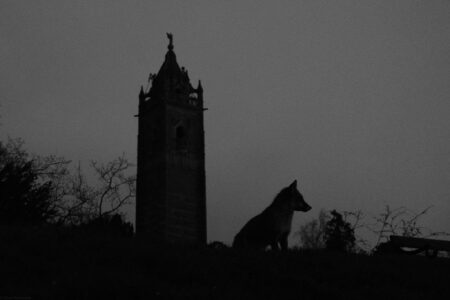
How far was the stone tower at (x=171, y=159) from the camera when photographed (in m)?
52.9

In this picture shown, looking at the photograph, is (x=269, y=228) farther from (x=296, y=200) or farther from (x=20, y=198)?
(x=20, y=198)

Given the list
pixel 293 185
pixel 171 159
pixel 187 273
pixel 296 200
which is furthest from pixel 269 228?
pixel 171 159

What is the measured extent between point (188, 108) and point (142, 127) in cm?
496

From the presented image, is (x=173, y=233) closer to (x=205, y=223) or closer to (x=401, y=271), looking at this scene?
(x=205, y=223)

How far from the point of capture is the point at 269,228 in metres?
14.5

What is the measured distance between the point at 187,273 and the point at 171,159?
45.0m

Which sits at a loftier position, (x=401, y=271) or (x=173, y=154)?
(x=173, y=154)

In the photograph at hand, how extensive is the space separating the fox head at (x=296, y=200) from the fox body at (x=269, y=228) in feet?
1.04

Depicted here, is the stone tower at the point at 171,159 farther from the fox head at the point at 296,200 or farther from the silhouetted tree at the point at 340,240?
the fox head at the point at 296,200

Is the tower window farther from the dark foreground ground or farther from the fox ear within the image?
the dark foreground ground

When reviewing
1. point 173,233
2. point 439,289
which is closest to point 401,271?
point 439,289

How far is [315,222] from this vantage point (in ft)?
200

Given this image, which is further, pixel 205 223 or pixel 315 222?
pixel 315 222

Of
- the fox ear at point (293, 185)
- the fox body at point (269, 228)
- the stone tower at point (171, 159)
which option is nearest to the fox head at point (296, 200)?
the fox ear at point (293, 185)
